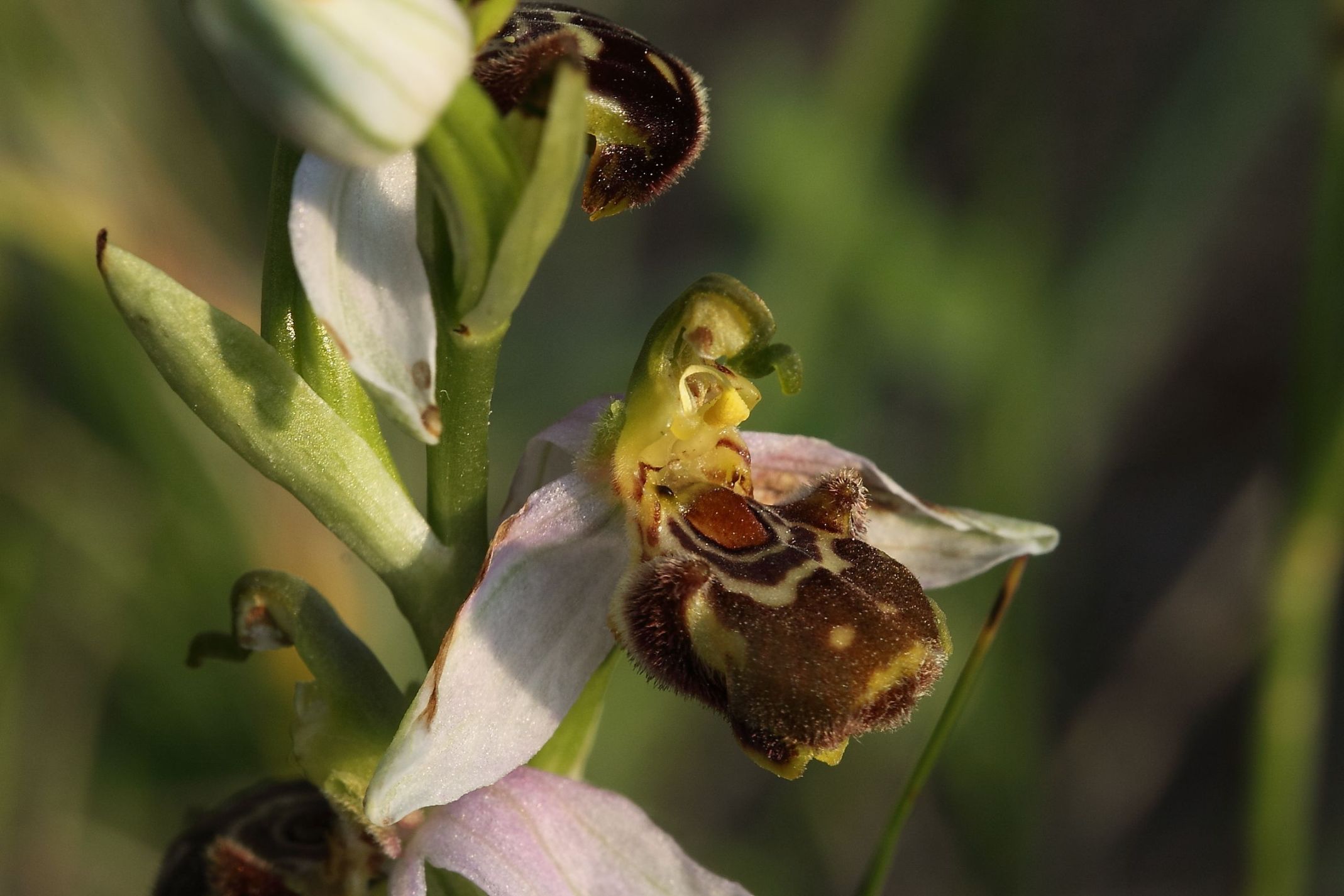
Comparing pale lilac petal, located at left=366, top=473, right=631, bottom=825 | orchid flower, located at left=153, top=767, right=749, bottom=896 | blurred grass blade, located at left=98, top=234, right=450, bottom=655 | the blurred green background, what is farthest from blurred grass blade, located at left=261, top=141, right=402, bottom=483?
the blurred green background

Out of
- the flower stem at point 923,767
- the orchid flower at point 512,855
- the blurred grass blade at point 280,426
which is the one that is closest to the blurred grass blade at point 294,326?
the blurred grass blade at point 280,426

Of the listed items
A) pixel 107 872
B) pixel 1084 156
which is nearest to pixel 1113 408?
pixel 1084 156

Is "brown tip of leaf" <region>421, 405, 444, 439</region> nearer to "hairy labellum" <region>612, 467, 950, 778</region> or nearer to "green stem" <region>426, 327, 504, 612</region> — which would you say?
"green stem" <region>426, 327, 504, 612</region>

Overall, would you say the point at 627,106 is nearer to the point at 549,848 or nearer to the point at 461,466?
the point at 461,466

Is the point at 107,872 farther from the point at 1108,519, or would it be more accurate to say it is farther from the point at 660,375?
the point at 1108,519

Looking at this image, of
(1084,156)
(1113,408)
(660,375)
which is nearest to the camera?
(660,375)

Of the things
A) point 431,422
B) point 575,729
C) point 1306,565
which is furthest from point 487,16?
point 1306,565

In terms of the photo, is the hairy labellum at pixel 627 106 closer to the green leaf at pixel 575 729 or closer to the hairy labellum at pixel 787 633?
the hairy labellum at pixel 787 633
